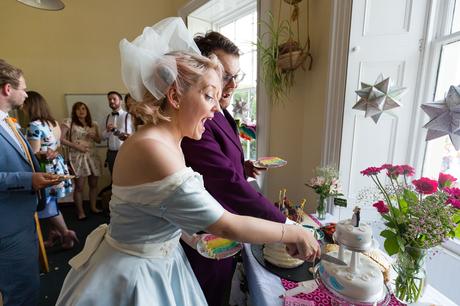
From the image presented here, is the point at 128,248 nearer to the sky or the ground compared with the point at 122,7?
nearer to the ground

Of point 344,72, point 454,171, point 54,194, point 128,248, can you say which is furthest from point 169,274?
point 54,194

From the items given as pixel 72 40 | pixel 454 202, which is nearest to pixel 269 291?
pixel 454 202

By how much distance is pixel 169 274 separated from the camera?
73 cm

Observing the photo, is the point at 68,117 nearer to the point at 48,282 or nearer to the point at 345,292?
the point at 48,282

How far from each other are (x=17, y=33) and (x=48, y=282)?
300 cm

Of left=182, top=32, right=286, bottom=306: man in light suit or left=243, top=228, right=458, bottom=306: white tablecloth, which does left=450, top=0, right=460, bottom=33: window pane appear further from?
left=243, top=228, right=458, bottom=306: white tablecloth

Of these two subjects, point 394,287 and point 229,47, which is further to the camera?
point 229,47

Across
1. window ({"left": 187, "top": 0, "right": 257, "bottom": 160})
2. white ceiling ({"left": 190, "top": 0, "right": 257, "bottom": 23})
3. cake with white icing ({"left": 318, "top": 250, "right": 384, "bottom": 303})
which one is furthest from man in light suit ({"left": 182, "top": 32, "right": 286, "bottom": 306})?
white ceiling ({"left": 190, "top": 0, "right": 257, "bottom": 23})

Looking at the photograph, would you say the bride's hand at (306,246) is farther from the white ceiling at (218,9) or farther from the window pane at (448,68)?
the white ceiling at (218,9)

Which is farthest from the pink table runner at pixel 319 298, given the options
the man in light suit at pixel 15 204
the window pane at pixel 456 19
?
the man in light suit at pixel 15 204

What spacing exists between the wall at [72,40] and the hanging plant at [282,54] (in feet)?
6.52

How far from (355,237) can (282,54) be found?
1.19 m

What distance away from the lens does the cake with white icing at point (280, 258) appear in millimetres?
889

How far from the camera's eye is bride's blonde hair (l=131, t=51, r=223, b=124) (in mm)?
600
